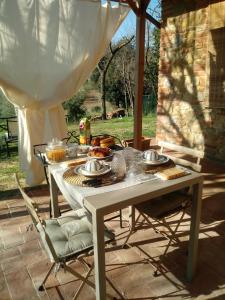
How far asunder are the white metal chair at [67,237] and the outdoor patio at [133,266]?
129mm

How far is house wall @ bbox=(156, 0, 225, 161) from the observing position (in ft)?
13.9

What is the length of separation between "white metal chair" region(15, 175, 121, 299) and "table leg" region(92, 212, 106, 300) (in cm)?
11

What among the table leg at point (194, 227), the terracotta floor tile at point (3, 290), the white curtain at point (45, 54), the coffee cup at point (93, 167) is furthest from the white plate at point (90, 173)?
the white curtain at point (45, 54)

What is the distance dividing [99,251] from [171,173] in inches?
26.5

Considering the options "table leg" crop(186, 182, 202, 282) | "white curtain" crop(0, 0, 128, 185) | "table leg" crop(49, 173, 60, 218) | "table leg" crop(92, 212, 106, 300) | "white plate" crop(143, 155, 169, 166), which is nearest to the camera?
"table leg" crop(92, 212, 106, 300)

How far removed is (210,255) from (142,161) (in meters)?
1.03

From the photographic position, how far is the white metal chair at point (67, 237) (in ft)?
5.06

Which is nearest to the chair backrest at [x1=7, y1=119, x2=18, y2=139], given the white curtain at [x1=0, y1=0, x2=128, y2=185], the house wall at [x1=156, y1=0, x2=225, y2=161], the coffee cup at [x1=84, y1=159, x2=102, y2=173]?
the white curtain at [x1=0, y1=0, x2=128, y2=185]

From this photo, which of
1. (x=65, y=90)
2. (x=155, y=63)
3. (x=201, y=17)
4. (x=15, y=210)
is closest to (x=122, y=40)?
(x=155, y=63)

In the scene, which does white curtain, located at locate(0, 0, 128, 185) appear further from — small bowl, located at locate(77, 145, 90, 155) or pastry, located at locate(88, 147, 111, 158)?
pastry, located at locate(88, 147, 111, 158)

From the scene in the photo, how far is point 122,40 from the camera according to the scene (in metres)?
11.1

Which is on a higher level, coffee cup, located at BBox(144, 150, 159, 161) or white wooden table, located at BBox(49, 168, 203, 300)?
coffee cup, located at BBox(144, 150, 159, 161)

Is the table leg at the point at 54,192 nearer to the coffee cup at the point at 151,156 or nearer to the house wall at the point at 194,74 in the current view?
the coffee cup at the point at 151,156

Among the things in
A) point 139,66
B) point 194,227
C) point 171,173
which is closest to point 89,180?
point 171,173
